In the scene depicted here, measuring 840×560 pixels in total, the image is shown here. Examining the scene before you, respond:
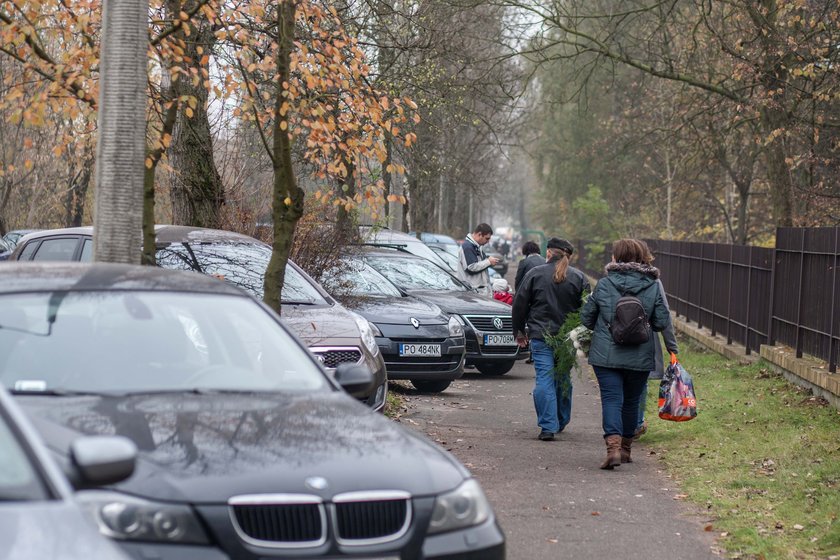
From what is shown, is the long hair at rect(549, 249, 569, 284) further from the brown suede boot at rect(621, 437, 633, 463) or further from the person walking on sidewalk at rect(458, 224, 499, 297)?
the person walking on sidewalk at rect(458, 224, 499, 297)

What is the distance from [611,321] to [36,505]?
719 centimetres

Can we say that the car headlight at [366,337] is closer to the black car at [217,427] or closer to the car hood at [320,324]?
the car hood at [320,324]

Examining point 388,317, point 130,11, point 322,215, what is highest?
point 130,11

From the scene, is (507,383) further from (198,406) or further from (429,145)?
(429,145)

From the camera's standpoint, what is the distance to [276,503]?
427cm

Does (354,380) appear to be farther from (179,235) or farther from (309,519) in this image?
(179,235)

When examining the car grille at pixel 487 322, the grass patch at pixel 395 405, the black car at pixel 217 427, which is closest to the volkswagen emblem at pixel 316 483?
the black car at pixel 217 427

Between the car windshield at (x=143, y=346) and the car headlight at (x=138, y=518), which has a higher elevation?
the car windshield at (x=143, y=346)

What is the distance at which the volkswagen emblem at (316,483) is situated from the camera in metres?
4.33

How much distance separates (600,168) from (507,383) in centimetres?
3877

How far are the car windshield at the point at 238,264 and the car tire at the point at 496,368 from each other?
598 centimetres

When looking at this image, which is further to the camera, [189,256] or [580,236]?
[580,236]

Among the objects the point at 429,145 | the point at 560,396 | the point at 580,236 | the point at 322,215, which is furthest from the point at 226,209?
the point at 580,236

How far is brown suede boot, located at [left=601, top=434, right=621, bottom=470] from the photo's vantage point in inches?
383
